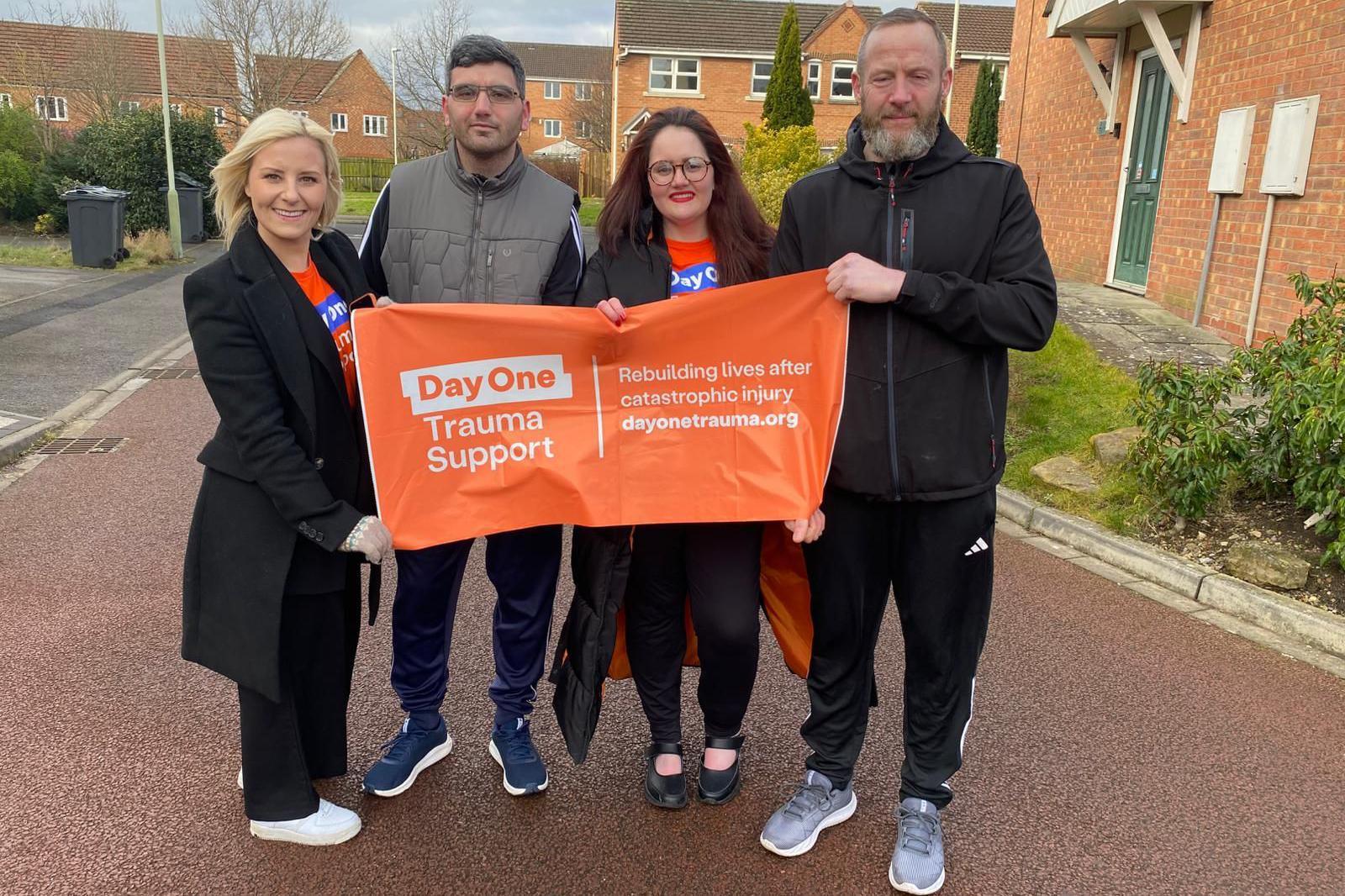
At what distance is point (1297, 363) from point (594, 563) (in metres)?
4.32

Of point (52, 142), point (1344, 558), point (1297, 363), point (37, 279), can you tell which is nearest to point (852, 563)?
point (1344, 558)

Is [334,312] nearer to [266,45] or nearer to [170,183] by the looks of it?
[170,183]

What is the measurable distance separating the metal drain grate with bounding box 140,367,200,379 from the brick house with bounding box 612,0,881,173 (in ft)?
115

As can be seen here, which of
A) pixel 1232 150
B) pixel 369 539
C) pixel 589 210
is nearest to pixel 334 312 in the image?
pixel 369 539

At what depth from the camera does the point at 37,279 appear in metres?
16.5

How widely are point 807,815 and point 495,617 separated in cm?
125

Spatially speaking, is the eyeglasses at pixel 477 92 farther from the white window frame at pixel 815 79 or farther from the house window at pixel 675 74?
the house window at pixel 675 74

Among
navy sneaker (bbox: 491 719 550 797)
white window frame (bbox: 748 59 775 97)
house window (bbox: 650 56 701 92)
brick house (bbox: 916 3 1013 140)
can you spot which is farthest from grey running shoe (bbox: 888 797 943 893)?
house window (bbox: 650 56 701 92)

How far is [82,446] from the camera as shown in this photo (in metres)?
7.77

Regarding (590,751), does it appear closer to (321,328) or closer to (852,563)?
(852,563)

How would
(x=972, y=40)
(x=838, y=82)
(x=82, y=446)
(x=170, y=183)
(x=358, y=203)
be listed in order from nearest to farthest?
(x=82, y=446), (x=170, y=183), (x=358, y=203), (x=838, y=82), (x=972, y=40)

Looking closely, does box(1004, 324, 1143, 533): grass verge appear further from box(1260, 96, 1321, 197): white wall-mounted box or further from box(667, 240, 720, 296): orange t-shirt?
box(667, 240, 720, 296): orange t-shirt

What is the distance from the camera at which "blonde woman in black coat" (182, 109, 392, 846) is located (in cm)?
276

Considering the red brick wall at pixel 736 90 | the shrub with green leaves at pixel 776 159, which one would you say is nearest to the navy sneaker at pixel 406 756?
the shrub with green leaves at pixel 776 159
